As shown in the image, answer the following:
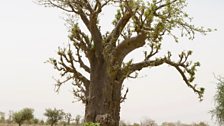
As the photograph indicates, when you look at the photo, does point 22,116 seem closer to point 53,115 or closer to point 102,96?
point 53,115

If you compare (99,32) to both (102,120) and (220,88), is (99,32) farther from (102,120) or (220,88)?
(220,88)

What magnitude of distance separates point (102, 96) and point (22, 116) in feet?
107

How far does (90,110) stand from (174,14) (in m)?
4.96

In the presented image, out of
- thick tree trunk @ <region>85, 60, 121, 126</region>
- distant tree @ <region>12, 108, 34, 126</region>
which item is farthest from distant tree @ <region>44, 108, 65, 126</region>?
thick tree trunk @ <region>85, 60, 121, 126</region>

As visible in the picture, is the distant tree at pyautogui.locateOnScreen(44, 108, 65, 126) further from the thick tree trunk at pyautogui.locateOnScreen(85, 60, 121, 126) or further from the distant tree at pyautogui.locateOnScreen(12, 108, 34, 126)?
the thick tree trunk at pyautogui.locateOnScreen(85, 60, 121, 126)

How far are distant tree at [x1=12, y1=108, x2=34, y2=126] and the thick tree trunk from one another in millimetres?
32270

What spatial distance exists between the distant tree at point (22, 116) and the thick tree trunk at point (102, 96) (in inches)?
1270

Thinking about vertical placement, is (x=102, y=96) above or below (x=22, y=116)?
below

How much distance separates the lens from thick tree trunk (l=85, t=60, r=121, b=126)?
13883 millimetres

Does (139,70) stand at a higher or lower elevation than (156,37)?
lower

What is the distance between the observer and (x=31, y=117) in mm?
46250

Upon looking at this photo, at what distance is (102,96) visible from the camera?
14078 millimetres

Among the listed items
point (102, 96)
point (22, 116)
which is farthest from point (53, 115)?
point (102, 96)

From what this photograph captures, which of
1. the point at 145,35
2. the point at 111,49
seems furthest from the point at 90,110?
the point at 145,35
